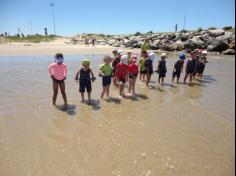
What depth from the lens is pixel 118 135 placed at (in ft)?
20.5

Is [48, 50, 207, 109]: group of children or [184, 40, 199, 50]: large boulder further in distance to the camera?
[184, 40, 199, 50]: large boulder

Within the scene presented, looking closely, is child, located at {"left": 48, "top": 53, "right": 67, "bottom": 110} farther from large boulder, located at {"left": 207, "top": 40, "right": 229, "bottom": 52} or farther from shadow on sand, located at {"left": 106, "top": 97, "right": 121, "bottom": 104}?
large boulder, located at {"left": 207, "top": 40, "right": 229, "bottom": 52}

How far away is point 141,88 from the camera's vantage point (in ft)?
37.3

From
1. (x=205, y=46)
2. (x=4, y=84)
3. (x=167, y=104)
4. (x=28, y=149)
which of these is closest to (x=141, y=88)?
(x=167, y=104)

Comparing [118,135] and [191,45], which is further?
[191,45]

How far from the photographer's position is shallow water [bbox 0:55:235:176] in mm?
4879

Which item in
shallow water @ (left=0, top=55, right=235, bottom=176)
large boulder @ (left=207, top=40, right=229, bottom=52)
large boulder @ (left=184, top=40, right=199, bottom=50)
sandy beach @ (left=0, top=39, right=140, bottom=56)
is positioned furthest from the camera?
large boulder @ (left=184, top=40, right=199, bottom=50)

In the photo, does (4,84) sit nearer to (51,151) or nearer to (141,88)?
(141,88)

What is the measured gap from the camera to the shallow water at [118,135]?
192 inches

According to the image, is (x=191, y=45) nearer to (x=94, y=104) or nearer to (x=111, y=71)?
(x=111, y=71)

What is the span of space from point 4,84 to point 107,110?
19.1 feet

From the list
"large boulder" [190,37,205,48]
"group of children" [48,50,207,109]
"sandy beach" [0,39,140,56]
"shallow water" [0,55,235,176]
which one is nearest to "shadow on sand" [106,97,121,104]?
"shallow water" [0,55,235,176]

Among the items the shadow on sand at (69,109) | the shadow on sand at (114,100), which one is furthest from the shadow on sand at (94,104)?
the shadow on sand at (69,109)

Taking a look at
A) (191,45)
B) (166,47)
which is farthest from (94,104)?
(166,47)
